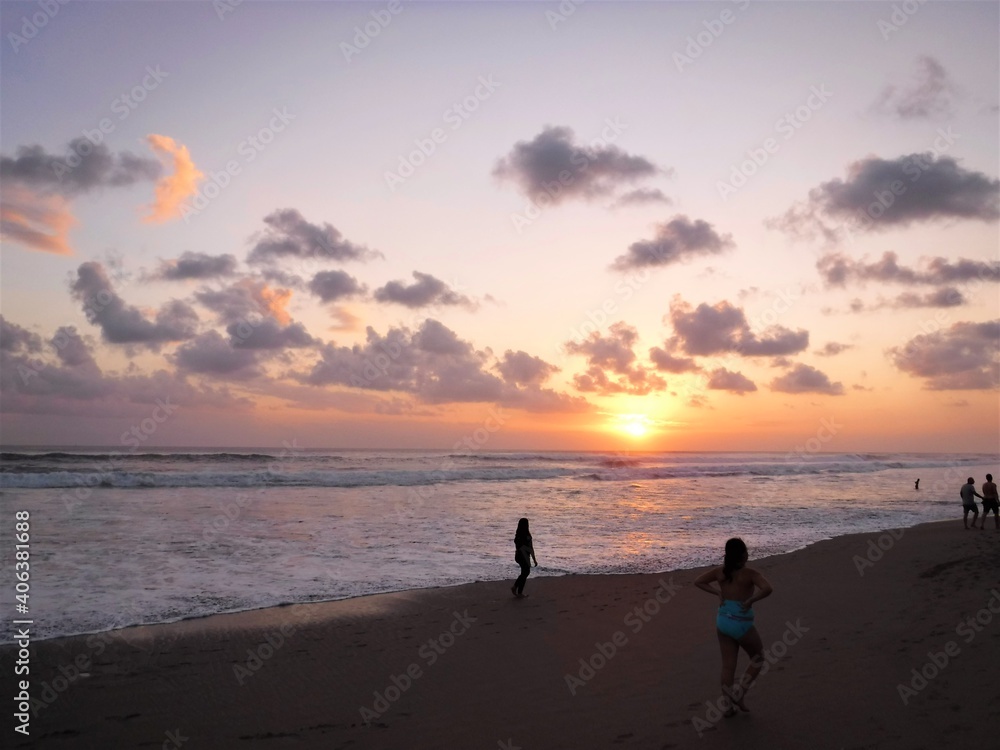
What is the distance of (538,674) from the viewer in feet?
27.4

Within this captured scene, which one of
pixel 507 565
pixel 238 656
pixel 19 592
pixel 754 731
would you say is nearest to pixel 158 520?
pixel 19 592

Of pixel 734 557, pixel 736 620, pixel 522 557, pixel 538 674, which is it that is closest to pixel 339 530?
pixel 522 557

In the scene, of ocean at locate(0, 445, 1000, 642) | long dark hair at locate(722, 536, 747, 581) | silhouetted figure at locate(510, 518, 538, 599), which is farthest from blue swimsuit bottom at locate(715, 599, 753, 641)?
ocean at locate(0, 445, 1000, 642)

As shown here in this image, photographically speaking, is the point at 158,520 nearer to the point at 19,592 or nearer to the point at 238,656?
the point at 19,592

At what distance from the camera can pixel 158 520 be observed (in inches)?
907

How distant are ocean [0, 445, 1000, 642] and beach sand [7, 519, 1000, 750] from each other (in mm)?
1954

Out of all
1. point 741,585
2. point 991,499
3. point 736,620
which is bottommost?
point 991,499

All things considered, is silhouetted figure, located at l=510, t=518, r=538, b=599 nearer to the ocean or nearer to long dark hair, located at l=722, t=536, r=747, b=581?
the ocean

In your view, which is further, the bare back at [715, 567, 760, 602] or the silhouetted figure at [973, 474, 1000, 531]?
the silhouetted figure at [973, 474, 1000, 531]

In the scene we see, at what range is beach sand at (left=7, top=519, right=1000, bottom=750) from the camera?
6.30 metres

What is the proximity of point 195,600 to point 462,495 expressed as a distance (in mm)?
24149

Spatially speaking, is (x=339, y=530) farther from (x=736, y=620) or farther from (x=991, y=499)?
(x=991, y=499)

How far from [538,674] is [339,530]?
14.6 metres

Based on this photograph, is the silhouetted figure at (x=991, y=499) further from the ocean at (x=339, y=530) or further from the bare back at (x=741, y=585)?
the bare back at (x=741, y=585)
